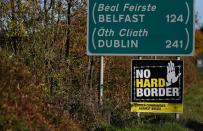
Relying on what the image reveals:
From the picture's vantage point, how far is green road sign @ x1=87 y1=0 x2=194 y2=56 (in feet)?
45.4

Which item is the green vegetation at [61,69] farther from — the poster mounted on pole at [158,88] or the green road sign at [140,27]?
the green road sign at [140,27]

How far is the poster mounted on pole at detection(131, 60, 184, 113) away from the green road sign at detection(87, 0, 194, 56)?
39 cm

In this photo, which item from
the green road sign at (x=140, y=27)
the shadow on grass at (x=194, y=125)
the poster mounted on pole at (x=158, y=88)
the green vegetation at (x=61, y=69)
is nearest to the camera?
the green vegetation at (x=61, y=69)

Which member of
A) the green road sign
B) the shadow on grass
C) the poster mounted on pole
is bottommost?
the shadow on grass

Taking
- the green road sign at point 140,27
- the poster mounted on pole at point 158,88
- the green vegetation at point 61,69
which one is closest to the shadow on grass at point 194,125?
the green vegetation at point 61,69

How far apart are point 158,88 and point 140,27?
4.64ft

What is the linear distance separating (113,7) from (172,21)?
4.38ft

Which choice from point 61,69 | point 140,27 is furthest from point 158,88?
point 61,69

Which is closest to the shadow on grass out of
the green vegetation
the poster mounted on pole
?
the green vegetation

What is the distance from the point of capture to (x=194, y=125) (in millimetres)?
15906

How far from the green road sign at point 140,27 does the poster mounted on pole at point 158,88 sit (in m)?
0.39

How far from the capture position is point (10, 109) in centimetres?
923

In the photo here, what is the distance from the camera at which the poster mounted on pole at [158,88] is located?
14.0 m

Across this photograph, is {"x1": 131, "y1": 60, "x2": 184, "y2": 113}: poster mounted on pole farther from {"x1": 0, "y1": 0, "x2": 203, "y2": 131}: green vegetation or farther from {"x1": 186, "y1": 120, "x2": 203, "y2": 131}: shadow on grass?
{"x1": 186, "y1": 120, "x2": 203, "y2": 131}: shadow on grass
